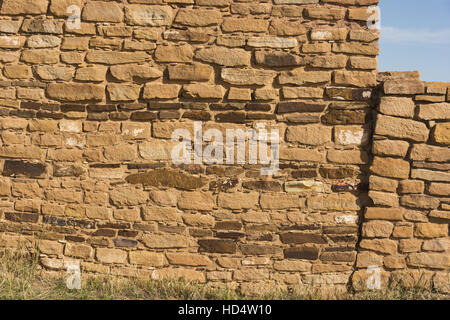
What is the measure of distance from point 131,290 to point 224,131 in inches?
60.7

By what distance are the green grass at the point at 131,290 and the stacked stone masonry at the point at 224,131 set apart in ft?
0.31

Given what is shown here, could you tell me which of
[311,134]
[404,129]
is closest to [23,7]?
[311,134]

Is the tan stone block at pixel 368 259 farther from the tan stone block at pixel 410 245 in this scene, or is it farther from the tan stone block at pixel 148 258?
the tan stone block at pixel 148 258

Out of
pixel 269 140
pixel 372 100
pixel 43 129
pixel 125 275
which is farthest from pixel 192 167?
pixel 372 100

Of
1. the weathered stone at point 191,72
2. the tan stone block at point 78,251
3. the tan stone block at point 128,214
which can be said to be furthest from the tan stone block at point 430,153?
the tan stone block at point 78,251

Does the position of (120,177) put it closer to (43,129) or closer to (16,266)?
(43,129)

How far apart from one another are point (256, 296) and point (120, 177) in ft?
5.05

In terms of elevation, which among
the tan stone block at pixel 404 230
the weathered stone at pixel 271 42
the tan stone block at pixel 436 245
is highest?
the weathered stone at pixel 271 42

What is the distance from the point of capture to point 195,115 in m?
3.33

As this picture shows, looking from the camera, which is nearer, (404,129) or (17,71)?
(404,129)

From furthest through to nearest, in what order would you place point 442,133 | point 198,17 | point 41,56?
point 41,56 < point 198,17 < point 442,133

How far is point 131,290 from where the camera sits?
3.29 m

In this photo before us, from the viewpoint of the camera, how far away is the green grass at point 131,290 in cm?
318

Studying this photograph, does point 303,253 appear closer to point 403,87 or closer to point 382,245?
point 382,245
